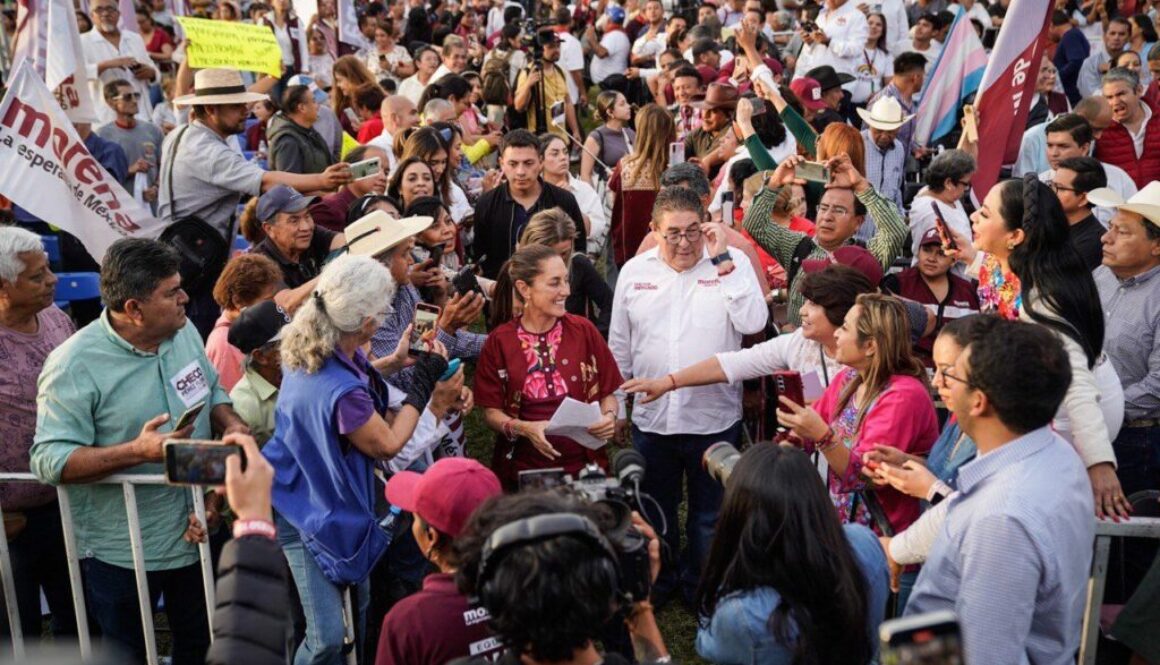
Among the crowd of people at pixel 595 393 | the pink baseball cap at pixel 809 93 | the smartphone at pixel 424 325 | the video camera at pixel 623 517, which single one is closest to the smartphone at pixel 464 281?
the crowd of people at pixel 595 393

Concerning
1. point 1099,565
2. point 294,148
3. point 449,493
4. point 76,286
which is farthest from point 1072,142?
point 76,286

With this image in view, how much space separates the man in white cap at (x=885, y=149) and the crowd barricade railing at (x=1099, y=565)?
5.17 meters

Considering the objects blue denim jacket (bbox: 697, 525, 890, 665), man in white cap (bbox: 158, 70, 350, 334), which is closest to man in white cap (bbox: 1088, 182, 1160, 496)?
blue denim jacket (bbox: 697, 525, 890, 665)

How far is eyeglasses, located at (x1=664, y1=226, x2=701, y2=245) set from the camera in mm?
4895

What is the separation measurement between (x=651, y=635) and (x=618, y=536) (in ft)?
0.89

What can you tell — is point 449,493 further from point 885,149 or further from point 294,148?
point 885,149

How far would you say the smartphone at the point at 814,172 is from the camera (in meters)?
5.54

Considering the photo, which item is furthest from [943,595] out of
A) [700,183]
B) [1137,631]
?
[700,183]

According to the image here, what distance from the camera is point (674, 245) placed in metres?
4.92

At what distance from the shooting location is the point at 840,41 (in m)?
12.1

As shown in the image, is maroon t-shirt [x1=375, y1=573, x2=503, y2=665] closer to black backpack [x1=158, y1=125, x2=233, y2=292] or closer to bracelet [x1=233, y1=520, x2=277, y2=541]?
bracelet [x1=233, y1=520, x2=277, y2=541]

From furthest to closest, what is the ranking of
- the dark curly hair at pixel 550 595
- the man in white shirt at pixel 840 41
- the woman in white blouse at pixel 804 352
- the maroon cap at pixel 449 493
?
the man in white shirt at pixel 840 41 < the woman in white blouse at pixel 804 352 < the maroon cap at pixel 449 493 < the dark curly hair at pixel 550 595

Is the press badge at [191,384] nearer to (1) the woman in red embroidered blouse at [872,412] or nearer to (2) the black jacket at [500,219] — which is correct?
(1) the woman in red embroidered blouse at [872,412]

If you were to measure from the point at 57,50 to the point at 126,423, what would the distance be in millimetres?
4281
